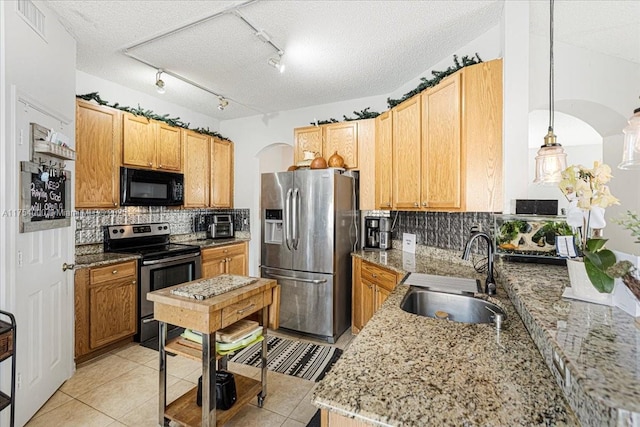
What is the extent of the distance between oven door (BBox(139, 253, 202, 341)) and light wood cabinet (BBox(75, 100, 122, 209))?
2.64 feet

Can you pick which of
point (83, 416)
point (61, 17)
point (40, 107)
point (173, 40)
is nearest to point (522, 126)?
point (173, 40)

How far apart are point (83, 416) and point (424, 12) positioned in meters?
3.66

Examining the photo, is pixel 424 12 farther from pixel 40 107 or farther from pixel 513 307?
pixel 40 107

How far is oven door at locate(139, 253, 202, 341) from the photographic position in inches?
120

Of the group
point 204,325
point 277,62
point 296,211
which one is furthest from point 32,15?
point 296,211

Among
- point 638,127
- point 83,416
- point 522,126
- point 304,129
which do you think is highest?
point 304,129

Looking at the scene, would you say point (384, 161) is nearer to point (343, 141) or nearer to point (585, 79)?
point (343, 141)

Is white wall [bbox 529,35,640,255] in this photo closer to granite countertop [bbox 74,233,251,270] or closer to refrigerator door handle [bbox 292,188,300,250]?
refrigerator door handle [bbox 292,188,300,250]

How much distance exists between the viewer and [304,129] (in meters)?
3.79

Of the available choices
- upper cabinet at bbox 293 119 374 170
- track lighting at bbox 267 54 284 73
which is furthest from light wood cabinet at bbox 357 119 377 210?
track lighting at bbox 267 54 284 73

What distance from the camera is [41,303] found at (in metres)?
2.03

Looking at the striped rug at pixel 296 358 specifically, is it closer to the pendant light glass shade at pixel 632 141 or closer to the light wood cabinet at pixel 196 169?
the light wood cabinet at pixel 196 169

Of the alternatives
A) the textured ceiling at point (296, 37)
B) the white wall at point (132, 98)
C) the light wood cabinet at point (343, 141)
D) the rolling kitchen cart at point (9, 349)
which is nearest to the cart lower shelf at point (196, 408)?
the rolling kitchen cart at point (9, 349)

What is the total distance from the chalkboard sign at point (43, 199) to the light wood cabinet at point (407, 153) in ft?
8.99
